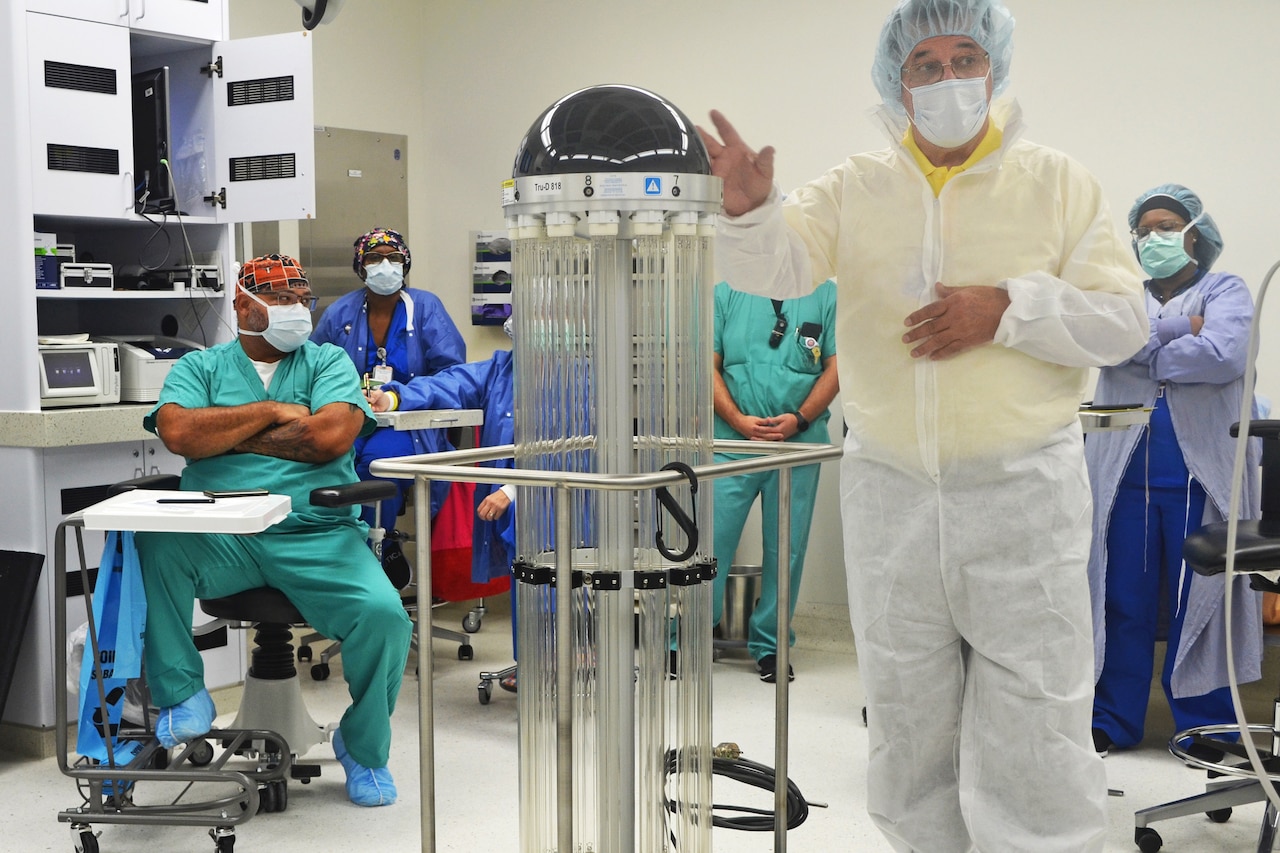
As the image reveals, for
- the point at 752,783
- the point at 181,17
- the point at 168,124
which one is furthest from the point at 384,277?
the point at 752,783

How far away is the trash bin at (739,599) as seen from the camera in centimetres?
466

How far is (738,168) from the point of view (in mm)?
1846

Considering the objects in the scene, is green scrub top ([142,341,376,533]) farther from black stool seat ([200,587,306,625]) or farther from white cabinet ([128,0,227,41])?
white cabinet ([128,0,227,41])

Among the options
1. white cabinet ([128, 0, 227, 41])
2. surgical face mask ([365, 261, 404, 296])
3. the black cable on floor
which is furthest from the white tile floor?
white cabinet ([128, 0, 227, 41])

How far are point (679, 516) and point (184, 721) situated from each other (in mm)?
1818

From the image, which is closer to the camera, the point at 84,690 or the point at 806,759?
the point at 84,690

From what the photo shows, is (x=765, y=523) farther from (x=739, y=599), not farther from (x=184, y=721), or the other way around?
(x=184, y=721)

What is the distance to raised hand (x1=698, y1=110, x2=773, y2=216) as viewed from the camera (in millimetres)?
1815

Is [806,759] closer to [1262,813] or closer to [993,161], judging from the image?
[1262,813]

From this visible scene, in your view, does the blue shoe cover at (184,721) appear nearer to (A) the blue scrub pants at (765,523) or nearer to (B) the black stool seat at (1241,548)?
(A) the blue scrub pants at (765,523)

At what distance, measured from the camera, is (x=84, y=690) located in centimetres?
288

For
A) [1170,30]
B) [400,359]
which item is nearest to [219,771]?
[400,359]

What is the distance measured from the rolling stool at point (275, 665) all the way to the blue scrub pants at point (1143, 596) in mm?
1976

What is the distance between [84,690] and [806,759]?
1.86 metres
